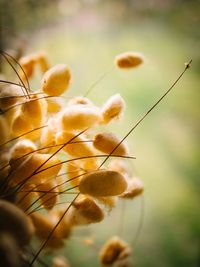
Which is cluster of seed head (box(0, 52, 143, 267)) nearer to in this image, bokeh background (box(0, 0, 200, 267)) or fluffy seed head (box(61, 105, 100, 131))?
fluffy seed head (box(61, 105, 100, 131))

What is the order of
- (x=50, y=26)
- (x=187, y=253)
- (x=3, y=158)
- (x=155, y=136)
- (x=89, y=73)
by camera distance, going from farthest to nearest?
(x=50, y=26), (x=89, y=73), (x=155, y=136), (x=187, y=253), (x=3, y=158)

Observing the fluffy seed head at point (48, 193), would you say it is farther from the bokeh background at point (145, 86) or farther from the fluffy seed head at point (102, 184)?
the bokeh background at point (145, 86)

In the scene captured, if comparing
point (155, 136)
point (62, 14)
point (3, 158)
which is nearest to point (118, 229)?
point (155, 136)

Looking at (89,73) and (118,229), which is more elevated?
(89,73)

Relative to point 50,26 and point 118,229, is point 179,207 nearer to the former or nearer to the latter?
point 118,229

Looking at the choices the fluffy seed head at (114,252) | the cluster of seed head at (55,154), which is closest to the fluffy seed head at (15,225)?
the cluster of seed head at (55,154)

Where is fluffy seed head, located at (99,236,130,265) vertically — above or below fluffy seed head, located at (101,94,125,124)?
below

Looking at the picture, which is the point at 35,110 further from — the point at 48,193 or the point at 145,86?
the point at 145,86

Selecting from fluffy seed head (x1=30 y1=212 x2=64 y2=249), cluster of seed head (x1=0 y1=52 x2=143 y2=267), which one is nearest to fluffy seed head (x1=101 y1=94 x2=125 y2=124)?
cluster of seed head (x1=0 y1=52 x2=143 y2=267)
